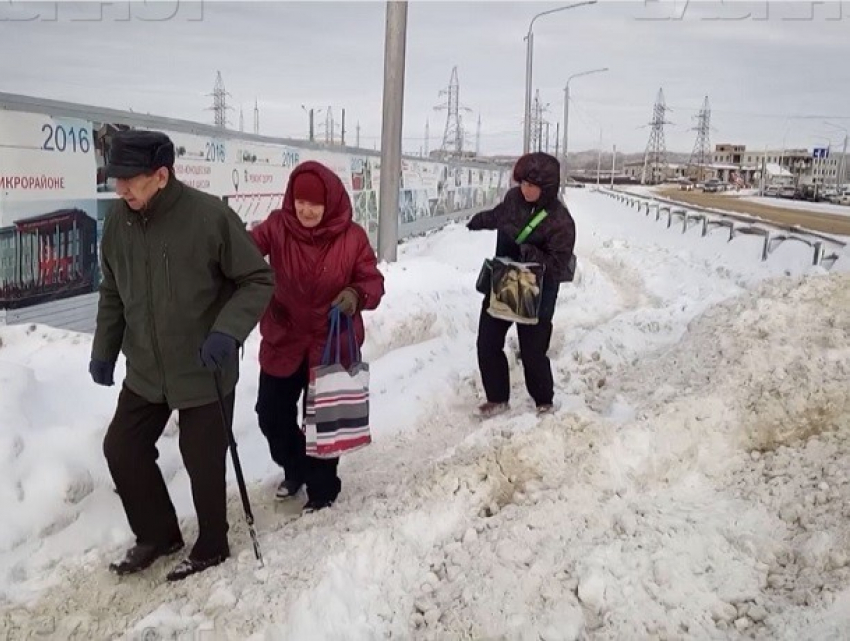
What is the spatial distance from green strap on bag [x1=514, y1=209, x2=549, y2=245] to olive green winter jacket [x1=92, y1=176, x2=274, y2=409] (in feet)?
7.69

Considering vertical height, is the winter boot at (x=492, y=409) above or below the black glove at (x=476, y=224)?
below

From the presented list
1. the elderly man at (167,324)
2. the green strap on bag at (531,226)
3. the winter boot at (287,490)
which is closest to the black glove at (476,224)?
the green strap on bag at (531,226)

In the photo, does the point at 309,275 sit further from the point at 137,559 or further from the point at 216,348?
the point at 137,559

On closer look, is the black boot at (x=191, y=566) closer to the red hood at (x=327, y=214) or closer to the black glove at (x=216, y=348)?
the black glove at (x=216, y=348)

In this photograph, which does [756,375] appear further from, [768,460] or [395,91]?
[395,91]

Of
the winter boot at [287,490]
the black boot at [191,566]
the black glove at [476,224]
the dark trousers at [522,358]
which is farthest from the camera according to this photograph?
the black glove at [476,224]

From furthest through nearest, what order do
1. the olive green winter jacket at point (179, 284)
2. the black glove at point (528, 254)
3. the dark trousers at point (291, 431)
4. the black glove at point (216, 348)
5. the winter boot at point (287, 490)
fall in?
the black glove at point (528, 254) → the winter boot at point (287, 490) → the dark trousers at point (291, 431) → the olive green winter jacket at point (179, 284) → the black glove at point (216, 348)

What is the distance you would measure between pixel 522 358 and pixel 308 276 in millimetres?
2058

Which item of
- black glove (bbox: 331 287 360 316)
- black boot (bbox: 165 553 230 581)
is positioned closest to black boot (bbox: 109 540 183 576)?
black boot (bbox: 165 553 230 581)

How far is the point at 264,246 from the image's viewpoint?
13.1 ft

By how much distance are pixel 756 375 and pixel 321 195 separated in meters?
2.83

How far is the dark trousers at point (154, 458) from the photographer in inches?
137

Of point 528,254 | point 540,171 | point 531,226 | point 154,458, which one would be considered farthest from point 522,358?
point 154,458

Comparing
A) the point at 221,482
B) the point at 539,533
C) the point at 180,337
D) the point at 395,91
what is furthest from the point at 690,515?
the point at 395,91
